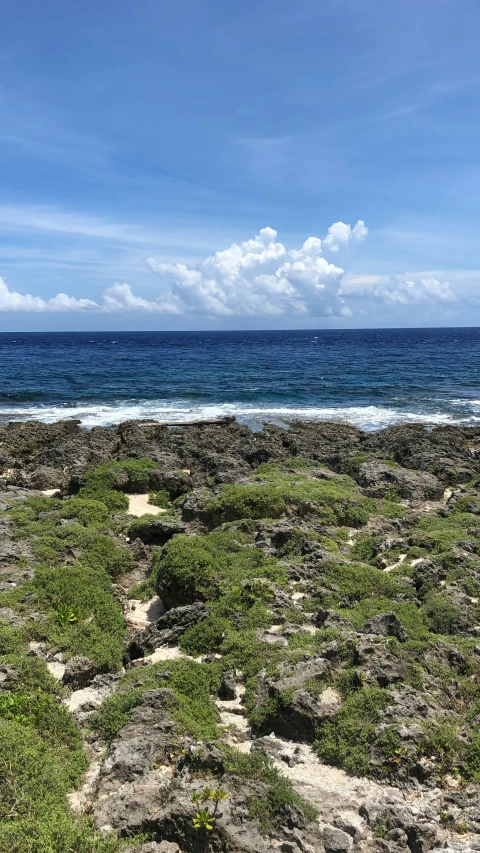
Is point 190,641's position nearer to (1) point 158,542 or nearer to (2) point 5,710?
(2) point 5,710

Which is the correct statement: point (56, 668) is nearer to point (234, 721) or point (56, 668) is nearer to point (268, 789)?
point (234, 721)

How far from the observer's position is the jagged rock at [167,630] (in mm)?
9438

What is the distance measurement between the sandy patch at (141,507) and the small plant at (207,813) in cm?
1147

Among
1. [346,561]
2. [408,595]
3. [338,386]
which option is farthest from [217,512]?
[338,386]

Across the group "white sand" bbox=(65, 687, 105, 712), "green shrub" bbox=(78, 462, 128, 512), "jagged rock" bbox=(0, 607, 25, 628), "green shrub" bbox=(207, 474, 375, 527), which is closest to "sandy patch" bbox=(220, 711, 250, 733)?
"white sand" bbox=(65, 687, 105, 712)

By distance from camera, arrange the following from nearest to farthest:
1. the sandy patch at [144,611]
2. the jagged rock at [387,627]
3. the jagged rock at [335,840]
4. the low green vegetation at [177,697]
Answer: the jagged rock at [335,840] < the low green vegetation at [177,697] < the jagged rock at [387,627] < the sandy patch at [144,611]

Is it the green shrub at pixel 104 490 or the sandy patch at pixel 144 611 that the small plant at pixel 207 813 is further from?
the green shrub at pixel 104 490

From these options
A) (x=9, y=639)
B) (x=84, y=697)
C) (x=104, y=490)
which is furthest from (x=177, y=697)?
(x=104, y=490)

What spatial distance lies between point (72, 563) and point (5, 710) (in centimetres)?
511

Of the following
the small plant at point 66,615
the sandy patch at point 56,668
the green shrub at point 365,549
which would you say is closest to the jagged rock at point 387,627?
the green shrub at point 365,549

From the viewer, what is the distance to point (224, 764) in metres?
6.07

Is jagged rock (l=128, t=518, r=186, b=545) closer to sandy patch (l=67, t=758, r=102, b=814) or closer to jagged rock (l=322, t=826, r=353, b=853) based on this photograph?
sandy patch (l=67, t=758, r=102, b=814)

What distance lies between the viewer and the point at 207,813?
17.3 ft

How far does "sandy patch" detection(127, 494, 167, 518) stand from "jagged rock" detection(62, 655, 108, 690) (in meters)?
8.19
